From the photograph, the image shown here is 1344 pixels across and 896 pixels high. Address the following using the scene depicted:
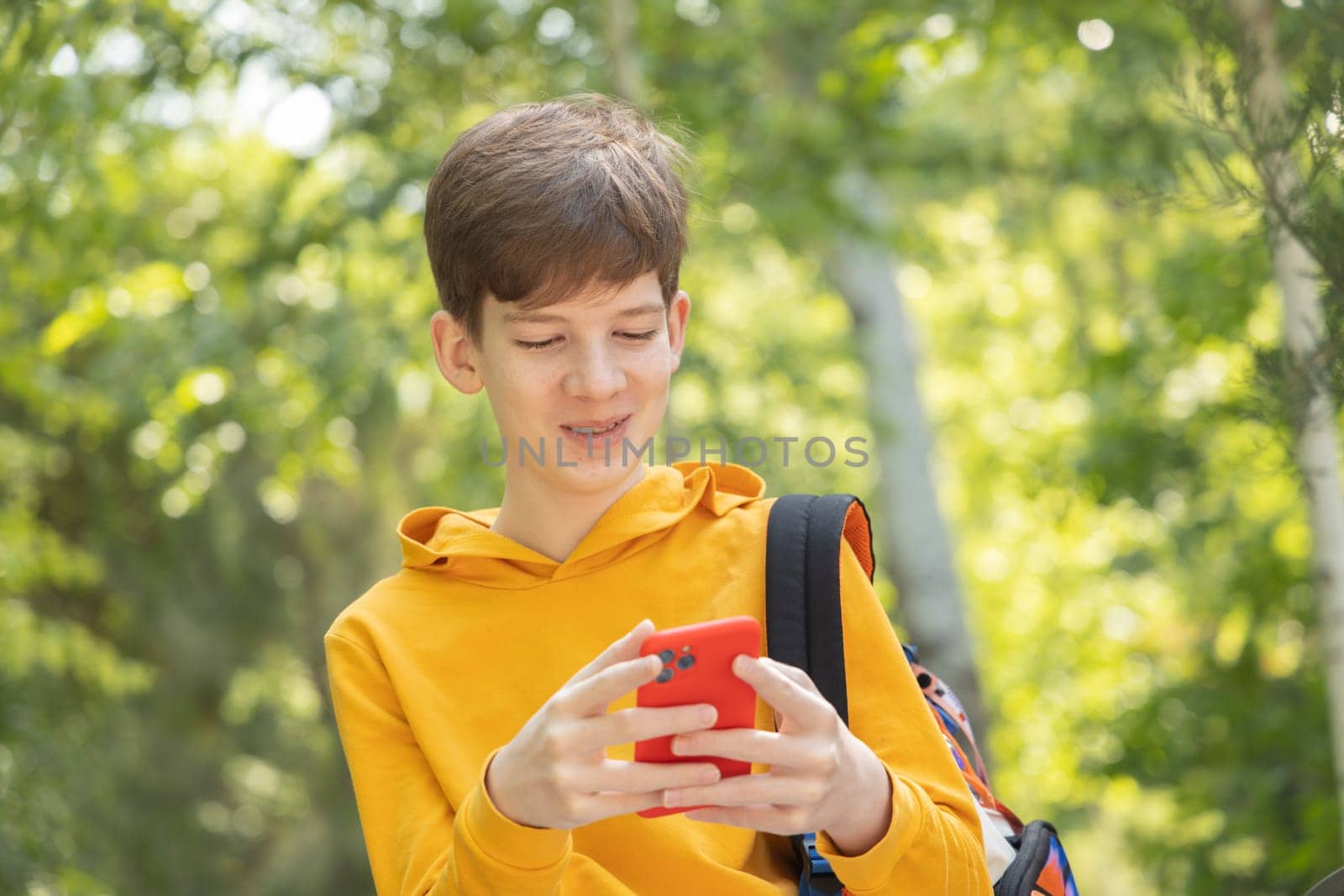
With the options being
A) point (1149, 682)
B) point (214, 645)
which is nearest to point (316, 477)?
point (214, 645)

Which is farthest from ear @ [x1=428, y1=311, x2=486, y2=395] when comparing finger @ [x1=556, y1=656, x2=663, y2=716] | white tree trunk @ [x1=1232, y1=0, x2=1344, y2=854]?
white tree trunk @ [x1=1232, y1=0, x2=1344, y2=854]

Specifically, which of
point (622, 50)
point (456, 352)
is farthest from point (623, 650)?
point (622, 50)

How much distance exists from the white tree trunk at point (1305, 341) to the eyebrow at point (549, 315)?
1147 millimetres

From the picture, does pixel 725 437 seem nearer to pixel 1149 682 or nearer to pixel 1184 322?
pixel 1184 322

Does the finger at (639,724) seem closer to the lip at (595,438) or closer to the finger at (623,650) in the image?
the finger at (623,650)

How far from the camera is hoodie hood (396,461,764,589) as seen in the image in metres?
1.79

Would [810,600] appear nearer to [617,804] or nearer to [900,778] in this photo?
[900,778]

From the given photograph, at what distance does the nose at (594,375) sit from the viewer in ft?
5.58

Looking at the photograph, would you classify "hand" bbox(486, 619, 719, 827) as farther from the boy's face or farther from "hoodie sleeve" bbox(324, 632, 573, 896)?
the boy's face

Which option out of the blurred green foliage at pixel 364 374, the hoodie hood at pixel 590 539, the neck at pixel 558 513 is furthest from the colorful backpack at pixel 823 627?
the blurred green foliage at pixel 364 374

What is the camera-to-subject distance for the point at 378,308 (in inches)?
241

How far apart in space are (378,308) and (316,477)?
102 inches

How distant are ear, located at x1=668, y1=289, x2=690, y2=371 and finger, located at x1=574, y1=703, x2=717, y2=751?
0.67 metres

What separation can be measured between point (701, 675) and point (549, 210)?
679 millimetres
